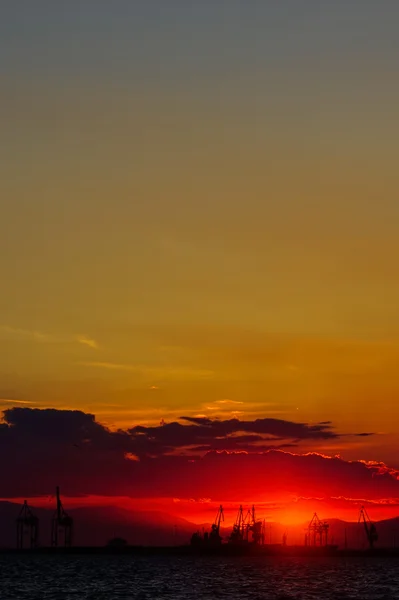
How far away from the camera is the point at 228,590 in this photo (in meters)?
179

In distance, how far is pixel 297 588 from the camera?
186000mm

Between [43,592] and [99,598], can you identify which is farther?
[43,592]

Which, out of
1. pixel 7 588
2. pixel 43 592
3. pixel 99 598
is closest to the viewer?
pixel 99 598

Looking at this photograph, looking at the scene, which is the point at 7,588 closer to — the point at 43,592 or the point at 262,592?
the point at 43,592

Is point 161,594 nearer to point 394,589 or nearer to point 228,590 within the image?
point 228,590

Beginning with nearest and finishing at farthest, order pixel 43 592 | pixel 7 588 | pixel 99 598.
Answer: pixel 99 598 < pixel 43 592 < pixel 7 588

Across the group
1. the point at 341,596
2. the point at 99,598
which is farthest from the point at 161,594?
the point at 341,596

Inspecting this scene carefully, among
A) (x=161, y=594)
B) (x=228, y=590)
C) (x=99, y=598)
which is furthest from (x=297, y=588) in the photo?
(x=99, y=598)

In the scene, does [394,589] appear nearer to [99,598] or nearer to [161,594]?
[161,594]

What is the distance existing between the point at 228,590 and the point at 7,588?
41756 millimetres

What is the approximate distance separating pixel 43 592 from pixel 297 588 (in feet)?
159

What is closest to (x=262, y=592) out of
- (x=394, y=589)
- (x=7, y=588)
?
(x=394, y=589)

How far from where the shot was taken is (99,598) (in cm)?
15562

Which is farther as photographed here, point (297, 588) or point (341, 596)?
point (297, 588)
